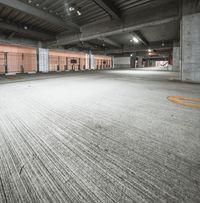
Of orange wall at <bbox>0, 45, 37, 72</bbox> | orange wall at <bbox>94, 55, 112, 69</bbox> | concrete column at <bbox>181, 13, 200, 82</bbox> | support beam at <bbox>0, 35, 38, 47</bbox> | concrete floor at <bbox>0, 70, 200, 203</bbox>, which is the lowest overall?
concrete floor at <bbox>0, 70, 200, 203</bbox>

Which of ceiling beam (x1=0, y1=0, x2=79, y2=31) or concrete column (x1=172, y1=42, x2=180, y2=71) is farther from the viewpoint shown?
concrete column (x1=172, y1=42, x2=180, y2=71)

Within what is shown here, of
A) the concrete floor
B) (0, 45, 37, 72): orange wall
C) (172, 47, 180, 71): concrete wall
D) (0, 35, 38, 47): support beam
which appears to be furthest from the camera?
(172, 47, 180, 71): concrete wall

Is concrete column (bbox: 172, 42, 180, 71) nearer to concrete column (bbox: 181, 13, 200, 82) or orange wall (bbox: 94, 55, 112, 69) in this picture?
concrete column (bbox: 181, 13, 200, 82)

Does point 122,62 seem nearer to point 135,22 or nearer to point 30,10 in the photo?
point 135,22

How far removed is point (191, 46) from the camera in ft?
18.1

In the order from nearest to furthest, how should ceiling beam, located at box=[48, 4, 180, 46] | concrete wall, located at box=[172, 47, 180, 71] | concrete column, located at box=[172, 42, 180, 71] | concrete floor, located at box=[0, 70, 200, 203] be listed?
concrete floor, located at box=[0, 70, 200, 203]
ceiling beam, located at box=[48, 4, 180, 46]
concrete column, located at box=[172, 42, 180, 71]
concrete wall, located at box=[172, 47, 180, 71]

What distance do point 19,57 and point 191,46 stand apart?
14851 millimetres

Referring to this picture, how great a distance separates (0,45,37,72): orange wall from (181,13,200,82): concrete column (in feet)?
45.5

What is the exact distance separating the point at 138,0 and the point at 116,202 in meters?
6.67

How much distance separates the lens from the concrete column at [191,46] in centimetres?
534

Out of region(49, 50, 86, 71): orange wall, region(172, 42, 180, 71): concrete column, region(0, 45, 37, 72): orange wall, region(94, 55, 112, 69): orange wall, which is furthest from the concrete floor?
region(94, 55, 112, 69): orange wall

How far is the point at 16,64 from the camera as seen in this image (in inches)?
555

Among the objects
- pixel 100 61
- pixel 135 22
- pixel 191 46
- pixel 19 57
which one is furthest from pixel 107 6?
pixel 100 61

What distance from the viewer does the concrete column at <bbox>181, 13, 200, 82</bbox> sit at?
17.5 ft
